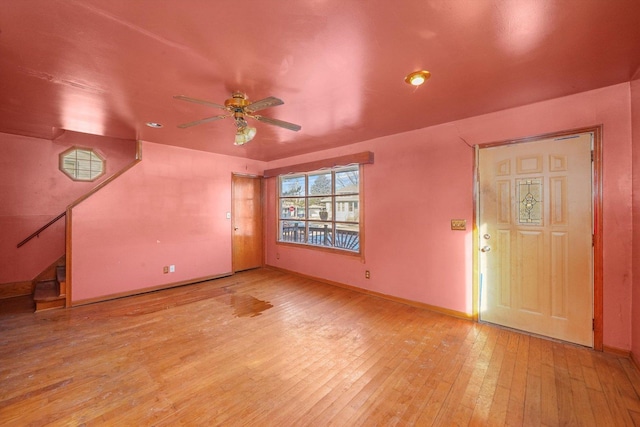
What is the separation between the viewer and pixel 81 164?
15.0 feet

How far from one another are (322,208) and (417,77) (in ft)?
10.5

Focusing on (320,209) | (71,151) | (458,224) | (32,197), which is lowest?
(458,224)

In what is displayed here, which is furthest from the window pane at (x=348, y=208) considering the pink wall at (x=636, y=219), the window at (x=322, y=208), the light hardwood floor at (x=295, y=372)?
the pink wall at (x=636, y=219)

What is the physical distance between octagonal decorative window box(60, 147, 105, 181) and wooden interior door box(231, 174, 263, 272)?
7.87 ft

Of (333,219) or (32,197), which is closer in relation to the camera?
(32,197)

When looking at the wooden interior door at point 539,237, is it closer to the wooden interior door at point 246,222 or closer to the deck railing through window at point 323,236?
the deck railing through window at point 323,236

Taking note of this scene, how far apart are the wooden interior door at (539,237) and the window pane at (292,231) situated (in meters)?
3.32

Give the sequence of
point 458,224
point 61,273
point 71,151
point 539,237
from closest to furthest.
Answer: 1. point 539,237
2. point 458,224
3. point 61,273
4. point 71,151

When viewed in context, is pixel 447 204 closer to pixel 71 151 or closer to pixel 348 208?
pixel 348 208

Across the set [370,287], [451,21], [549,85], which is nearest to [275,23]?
[451,21]

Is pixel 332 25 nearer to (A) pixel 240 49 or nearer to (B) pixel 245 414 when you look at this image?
(A) pixel 240 49

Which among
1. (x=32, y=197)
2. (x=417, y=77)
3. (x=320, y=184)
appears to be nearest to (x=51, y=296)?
(x=32, y=197)

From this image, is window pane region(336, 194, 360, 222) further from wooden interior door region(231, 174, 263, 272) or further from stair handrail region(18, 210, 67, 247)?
stair handrail region(18, 210, 67, 247)

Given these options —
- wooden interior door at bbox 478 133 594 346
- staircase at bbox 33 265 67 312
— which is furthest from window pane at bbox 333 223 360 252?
staircase at bbox 33 265 67 312
